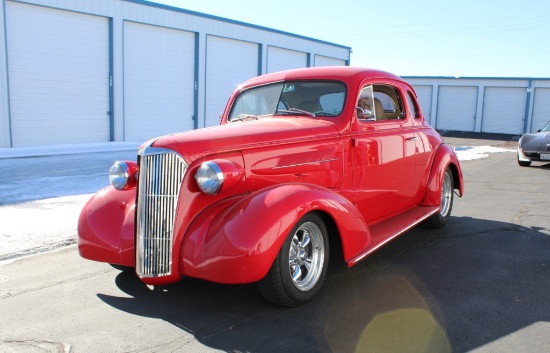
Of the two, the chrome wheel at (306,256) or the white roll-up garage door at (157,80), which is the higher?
the white roll-up garage door at (157,80)

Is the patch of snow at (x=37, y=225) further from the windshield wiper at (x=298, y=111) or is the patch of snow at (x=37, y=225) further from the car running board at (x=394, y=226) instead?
the car running board at (x=394, y=226)

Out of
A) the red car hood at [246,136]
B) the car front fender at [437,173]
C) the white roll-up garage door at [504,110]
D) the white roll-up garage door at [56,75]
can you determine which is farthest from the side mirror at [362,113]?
the white roll-up garage door at [504,110]

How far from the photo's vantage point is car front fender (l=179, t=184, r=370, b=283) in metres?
3.26

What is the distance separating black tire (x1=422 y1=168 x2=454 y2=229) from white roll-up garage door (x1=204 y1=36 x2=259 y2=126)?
16.0 meters

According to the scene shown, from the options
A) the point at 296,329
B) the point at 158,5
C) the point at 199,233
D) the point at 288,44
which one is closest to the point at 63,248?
the point at 199,233

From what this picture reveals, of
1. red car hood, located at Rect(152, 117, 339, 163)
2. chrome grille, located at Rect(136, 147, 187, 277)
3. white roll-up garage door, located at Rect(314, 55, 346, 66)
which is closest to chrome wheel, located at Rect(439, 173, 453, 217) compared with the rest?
red car hood, located at Rect(152, 117, 339, 163)

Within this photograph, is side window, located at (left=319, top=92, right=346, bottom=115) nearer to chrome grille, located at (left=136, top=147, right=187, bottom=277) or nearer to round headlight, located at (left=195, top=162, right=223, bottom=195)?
round headlight, located at (left=195, top=162, right=223, bottom=195)

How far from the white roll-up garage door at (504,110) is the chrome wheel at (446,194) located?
1166 inches

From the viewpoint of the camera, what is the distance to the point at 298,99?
4.86 meters

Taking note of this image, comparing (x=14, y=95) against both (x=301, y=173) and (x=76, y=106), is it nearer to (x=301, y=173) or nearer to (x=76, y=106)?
(x=76, y=106)

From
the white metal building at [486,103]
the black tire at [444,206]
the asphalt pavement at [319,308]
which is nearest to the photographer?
the asphalt pavement at [319,308]

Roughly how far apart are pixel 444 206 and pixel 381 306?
3.02 m

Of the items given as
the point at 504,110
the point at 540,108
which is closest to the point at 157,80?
the point at 504,110

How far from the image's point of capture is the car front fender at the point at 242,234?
326 centimetres
